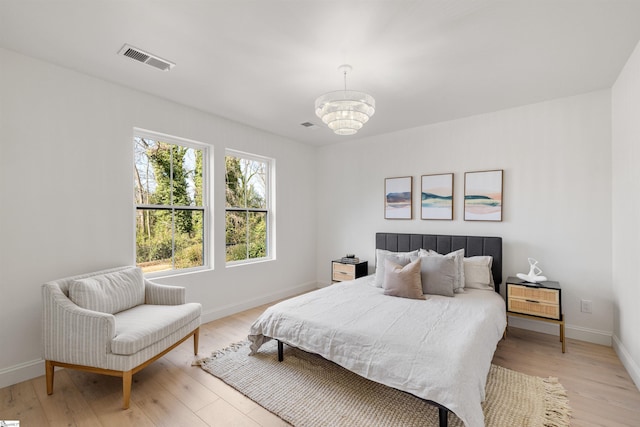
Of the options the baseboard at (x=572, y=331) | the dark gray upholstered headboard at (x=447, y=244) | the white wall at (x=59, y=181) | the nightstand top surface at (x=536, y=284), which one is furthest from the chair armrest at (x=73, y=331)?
the baseboard at (x=572, y=331)

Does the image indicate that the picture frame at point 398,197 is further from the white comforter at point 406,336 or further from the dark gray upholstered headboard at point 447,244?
the white comforter at point 406,336

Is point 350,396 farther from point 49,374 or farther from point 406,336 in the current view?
point 49,374

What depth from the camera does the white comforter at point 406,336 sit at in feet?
5.64

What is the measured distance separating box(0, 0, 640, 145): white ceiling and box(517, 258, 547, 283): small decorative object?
6.07 ft

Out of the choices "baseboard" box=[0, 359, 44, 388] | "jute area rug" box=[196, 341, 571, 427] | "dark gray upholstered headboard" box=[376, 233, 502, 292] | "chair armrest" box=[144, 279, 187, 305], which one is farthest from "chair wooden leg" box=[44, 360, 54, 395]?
"dark gray upholstered headboard" box=[376, 233, 502, 292]

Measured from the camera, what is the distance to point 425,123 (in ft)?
13.6

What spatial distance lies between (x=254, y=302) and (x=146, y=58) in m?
3.24

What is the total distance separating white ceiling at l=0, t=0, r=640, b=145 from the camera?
1892 mm

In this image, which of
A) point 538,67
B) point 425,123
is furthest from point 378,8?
point 425,123

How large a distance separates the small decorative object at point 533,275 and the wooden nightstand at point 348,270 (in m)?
2.05

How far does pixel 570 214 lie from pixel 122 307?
182 inches

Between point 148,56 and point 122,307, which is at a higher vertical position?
point 148,56

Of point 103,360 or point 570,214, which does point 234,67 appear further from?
point 570,214

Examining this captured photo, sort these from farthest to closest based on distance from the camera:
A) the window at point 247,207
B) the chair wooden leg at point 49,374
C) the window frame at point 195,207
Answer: the window at point 247,207 < the window frame at point 195,207 < the chair wooden leg at point 49,374
